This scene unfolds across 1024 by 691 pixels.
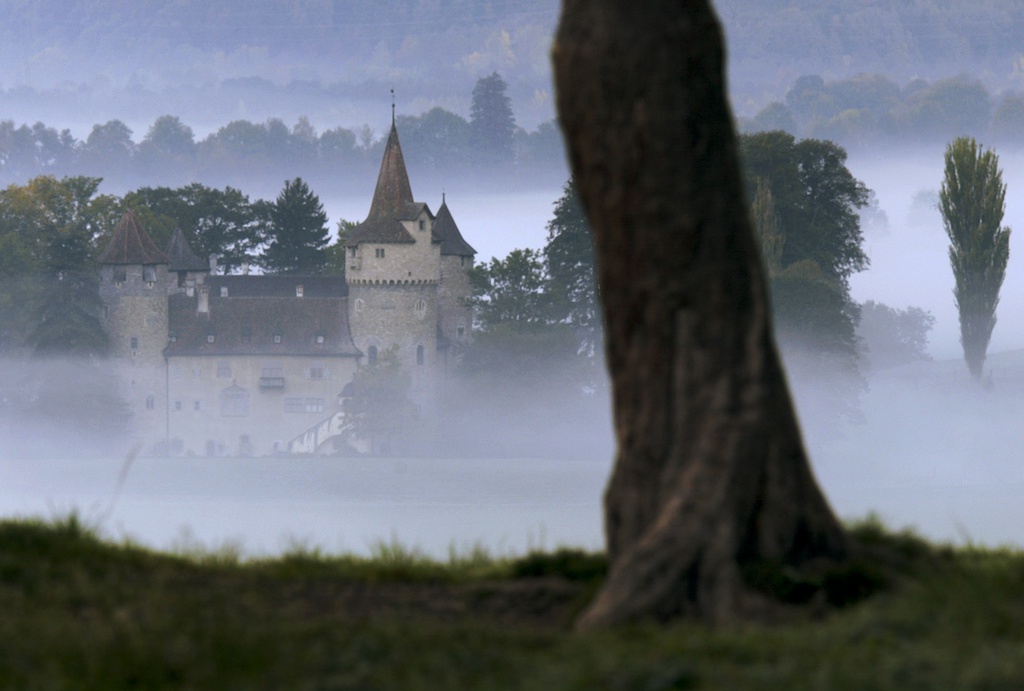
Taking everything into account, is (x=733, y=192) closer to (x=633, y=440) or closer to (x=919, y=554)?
(x=633, y=440)

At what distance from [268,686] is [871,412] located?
292 feet

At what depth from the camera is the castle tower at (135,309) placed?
8438 centimetres

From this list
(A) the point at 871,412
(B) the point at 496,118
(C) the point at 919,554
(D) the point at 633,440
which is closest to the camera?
(D) the point at 633,440

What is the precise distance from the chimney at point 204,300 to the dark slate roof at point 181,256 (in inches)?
56.6

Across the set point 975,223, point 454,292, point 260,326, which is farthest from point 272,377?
point 975,223

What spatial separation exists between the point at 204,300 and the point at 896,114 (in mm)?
78755

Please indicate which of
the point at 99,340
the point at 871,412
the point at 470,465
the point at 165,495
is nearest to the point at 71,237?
the point at 99,340

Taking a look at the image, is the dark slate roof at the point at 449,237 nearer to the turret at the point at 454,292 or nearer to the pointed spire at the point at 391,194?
the turret at the point at 454,292

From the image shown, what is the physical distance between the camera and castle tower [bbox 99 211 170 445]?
8438 cm

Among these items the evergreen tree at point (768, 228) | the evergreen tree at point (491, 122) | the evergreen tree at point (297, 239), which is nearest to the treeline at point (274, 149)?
the evergreen tree at point (491, 122)

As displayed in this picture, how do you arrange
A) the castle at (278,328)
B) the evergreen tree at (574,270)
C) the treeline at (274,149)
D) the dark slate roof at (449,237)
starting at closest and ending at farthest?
the evergreen tree at (574,270) → the castle at (278,328) → the dark slate roof at (449,237) → the treeline at (274,149)

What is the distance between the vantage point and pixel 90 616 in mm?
6039

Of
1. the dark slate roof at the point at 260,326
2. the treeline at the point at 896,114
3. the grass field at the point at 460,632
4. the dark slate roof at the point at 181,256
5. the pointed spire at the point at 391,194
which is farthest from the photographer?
the treeline at the point at 896,114

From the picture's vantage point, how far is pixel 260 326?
8931cm
